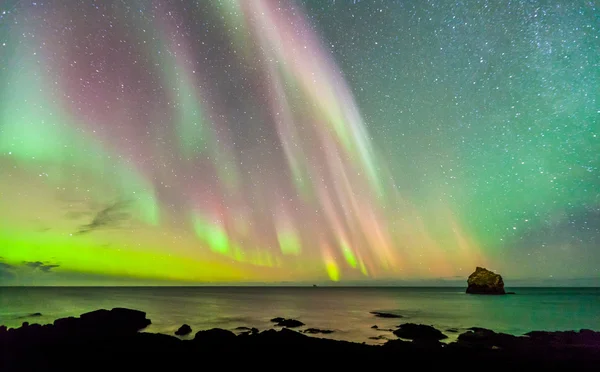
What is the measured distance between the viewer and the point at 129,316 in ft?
137

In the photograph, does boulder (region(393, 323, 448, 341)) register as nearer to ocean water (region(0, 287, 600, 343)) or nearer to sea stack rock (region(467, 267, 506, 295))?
ocean water (region(0, 287, 600, 343))

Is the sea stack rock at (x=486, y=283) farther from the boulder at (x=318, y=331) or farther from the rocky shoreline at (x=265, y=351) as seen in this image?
the boulder at (x=318, y=331)

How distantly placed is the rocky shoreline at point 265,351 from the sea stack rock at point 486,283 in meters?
101

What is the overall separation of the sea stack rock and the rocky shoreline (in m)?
101

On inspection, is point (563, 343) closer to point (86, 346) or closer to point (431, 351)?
point (431, 351)

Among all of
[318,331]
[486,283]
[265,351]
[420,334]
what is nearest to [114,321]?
[318,331]

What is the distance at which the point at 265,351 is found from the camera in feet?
73.7

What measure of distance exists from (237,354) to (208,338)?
5.53 m

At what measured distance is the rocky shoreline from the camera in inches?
803

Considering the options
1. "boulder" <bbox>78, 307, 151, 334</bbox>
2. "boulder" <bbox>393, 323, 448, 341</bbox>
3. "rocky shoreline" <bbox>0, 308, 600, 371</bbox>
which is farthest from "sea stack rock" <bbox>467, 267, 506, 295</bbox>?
"boulder" <bbox>78, 307, 151, 334</bbox>

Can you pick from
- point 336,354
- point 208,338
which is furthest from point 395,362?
point 208,338

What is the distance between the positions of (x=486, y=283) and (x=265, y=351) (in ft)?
397

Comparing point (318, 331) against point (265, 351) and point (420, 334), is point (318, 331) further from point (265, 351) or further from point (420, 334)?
point (265, 351)

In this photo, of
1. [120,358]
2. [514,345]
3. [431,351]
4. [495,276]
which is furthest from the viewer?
[495,276]
